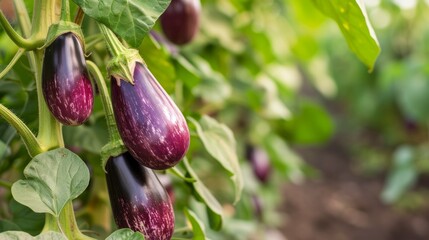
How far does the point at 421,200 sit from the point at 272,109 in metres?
1.96

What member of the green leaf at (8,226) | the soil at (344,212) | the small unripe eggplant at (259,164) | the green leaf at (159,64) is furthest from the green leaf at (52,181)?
the soil at (344,212)

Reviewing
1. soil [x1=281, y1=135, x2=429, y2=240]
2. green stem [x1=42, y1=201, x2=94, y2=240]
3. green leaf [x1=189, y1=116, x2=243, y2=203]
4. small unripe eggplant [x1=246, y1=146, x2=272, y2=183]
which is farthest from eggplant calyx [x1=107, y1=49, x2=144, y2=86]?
soil [x1=281, y1=135, x2=429, y2=240]

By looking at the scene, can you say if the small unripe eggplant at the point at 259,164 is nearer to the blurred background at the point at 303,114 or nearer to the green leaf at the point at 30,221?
the blurred background at the point at 303,114

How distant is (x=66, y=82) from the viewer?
0.52 metres

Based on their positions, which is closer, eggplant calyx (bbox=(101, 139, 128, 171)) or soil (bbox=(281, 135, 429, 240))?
eggplant calyx (bbox=(101, 139, 128, 171))

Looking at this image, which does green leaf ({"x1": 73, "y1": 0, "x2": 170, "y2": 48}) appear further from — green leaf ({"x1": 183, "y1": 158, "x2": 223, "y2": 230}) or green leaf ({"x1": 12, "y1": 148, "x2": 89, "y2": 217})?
green leaf ({"x1": 183, "y1": 158, "x2": 223, "y2": 230})

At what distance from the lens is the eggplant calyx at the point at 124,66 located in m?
0.53

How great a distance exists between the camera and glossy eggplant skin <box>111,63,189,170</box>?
20.6 inches

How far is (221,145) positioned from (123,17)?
0.89 feet

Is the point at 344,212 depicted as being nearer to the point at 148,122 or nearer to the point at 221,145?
the point at 221,145

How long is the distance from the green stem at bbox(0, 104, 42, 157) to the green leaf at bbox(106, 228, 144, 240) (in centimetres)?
9

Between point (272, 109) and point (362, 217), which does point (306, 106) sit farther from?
point (362, 217)

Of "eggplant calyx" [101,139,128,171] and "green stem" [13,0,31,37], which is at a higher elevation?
"green stem" [13,0,31,37]

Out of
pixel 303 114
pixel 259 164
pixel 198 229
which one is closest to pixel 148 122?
pixel 198 229
